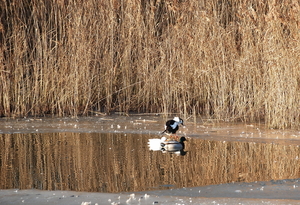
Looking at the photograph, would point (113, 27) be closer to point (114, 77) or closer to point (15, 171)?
point (114, 77)

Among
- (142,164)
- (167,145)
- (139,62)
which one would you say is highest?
(139,62)

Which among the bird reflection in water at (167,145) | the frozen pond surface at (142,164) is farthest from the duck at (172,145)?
the frozen pond surface at (142,164)

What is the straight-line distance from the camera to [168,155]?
22.5ft

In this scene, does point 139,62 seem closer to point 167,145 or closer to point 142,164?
point 167,145

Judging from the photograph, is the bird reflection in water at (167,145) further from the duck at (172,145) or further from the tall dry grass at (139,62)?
the tall dry grass at (139,62)

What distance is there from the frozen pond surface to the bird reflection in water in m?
0.12

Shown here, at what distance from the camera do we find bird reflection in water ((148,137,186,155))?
23.2ft

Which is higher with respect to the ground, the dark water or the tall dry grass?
the tall dry grass

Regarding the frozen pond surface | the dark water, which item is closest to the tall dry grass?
the frozen pond surface

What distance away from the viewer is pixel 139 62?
1050 cm

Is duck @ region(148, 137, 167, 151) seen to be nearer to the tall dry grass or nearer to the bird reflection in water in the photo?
the bird reflection in water

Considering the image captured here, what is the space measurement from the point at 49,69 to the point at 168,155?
410 centimetres

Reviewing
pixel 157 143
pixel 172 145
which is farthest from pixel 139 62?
pixel 172 145

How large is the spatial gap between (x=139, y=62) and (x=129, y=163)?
444 centimetres
